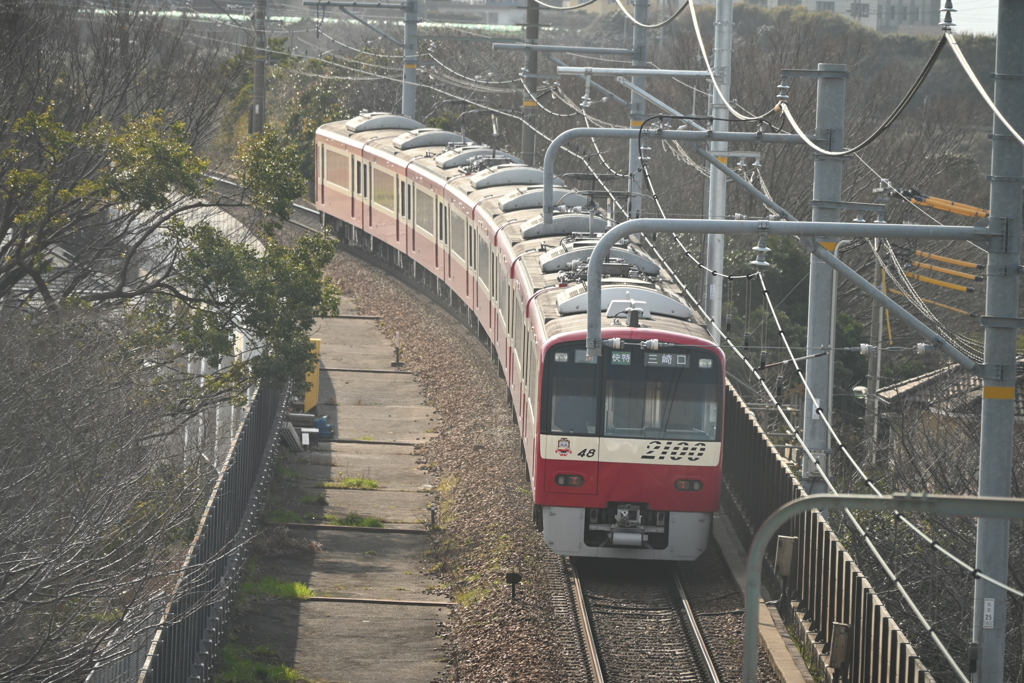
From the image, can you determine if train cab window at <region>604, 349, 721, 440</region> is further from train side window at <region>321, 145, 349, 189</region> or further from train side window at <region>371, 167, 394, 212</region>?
train side window at <region>321, 145, 349, 189</region>

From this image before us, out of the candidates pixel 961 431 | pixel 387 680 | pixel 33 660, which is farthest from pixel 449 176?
pixel 33 660

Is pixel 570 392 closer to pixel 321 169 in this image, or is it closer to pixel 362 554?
pixel 362 554

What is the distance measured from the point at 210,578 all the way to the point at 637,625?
150 inches

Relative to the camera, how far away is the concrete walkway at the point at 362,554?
12.6m

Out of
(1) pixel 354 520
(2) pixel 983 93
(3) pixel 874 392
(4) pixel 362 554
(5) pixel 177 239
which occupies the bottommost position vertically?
(4) pixel 362 554

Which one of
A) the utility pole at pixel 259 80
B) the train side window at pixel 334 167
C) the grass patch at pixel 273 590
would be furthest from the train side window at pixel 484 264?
the utility pole at pixel 259 80

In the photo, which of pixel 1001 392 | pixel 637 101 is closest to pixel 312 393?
pixel 637 101

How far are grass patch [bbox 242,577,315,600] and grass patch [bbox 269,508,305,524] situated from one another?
2049 millimetres

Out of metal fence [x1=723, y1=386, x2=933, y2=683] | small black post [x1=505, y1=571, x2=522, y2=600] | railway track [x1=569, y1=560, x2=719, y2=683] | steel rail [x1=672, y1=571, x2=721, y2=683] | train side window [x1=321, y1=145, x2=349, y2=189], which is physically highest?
train side window [x1=321, y1=145, x2=349, y2=189]

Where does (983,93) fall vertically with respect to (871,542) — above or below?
above

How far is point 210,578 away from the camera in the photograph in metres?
11.8

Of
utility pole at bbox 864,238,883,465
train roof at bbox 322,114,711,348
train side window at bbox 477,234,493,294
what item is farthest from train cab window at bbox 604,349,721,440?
train side window at bbox 477,234,493,294

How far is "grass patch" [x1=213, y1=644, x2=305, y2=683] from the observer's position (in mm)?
11625

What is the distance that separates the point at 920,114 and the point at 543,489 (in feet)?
91.4
